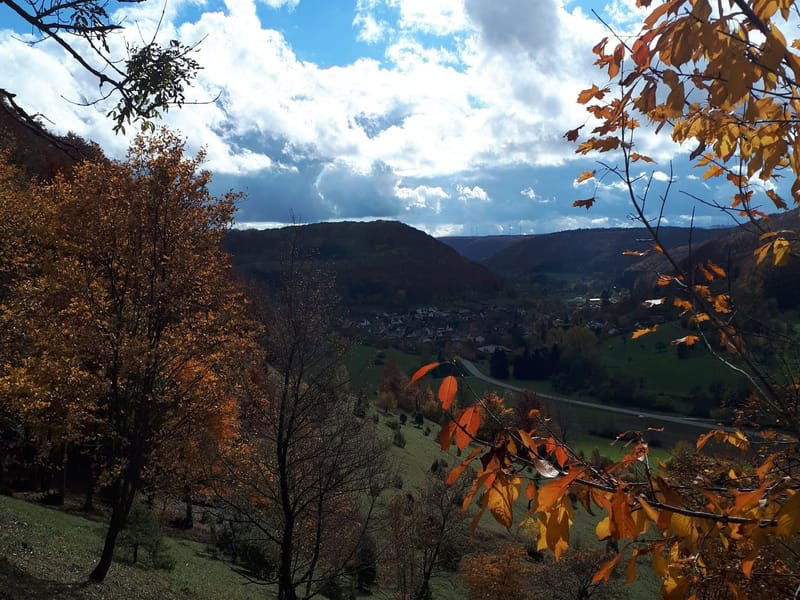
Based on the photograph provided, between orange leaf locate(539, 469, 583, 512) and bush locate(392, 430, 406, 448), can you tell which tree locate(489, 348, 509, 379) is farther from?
orange leaf locate(539, 469, 583, 512)

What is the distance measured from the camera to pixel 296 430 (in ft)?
32.9

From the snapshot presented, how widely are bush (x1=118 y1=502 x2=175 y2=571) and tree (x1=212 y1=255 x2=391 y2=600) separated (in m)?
8.43

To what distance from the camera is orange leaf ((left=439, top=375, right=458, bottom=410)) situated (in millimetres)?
1751

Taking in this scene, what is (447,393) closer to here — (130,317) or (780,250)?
(780,250)

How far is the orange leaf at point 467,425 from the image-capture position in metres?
1.80

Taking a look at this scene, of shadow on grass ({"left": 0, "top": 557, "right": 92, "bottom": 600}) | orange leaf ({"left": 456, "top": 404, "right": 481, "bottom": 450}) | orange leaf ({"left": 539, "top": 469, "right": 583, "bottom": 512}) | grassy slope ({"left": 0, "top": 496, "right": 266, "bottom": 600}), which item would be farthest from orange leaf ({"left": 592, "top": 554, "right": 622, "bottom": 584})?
grassy slope ({"left": 0, "top": 496, "right": 266, "bottom": 600})

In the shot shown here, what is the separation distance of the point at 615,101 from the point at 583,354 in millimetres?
132901

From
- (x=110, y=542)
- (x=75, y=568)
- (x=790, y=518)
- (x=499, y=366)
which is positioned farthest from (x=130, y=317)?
(x=499, y=366)

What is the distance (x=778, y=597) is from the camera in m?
5.36

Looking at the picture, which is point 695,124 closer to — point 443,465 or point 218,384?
point 218,384

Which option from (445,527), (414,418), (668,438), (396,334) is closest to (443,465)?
(445,527)

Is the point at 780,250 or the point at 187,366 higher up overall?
the point at 780,250

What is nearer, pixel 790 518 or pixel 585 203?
pixel 790 518

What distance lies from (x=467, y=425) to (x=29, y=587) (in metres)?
11.3
